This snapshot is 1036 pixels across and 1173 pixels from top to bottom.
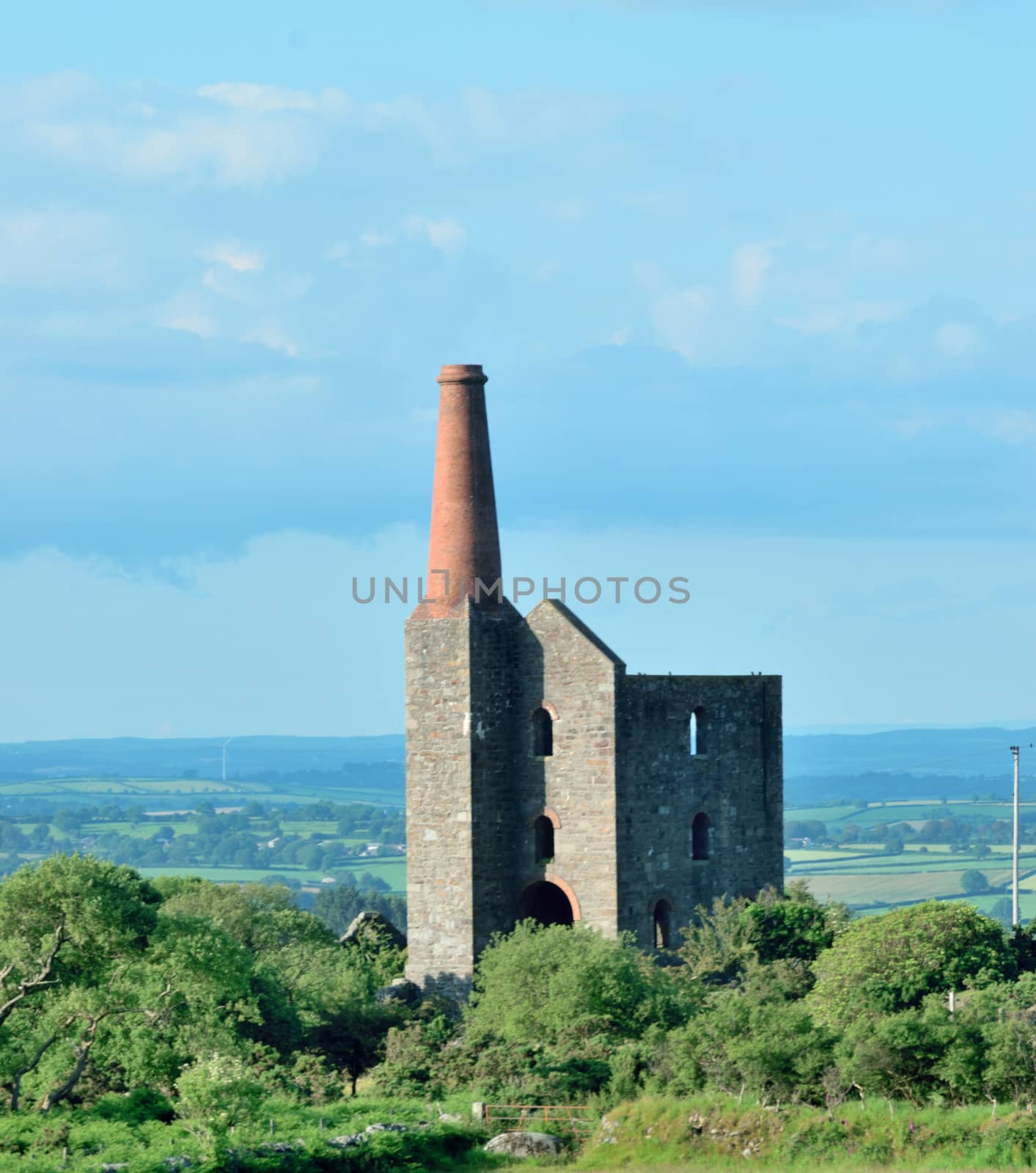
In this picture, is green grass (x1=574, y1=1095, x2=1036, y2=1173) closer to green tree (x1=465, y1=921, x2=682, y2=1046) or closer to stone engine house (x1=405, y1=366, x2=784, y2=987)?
green tree (x1=465, y1=921, x2=682, y2=1046)

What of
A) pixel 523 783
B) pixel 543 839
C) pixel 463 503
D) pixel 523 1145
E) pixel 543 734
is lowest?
pixel 523 1145

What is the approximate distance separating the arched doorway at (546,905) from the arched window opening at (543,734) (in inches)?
125

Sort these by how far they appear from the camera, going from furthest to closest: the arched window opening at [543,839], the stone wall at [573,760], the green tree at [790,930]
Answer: the arched window opening at [543,839], the green tree at [790,930], the stone wall at [573,760]

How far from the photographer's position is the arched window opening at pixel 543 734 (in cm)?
5431

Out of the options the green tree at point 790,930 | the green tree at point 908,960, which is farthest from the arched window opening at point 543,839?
the green tree at point 908,960

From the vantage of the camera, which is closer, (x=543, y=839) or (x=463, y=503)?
(x=543, y=839)

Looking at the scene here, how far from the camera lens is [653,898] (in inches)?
2138

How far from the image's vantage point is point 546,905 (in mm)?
55375

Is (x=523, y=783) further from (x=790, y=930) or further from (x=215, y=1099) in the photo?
(x=215, y=1099)

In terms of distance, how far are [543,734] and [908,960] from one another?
10.4 metres

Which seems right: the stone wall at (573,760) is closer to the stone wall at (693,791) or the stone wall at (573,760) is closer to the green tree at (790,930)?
the stone wall at (693,791)

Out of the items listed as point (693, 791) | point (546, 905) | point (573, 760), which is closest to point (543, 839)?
point (546, 905)

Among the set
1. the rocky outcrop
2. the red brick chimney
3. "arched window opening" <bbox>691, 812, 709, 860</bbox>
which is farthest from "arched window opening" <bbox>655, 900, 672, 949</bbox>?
the rocky outcrop

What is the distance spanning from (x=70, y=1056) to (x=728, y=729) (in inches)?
796
